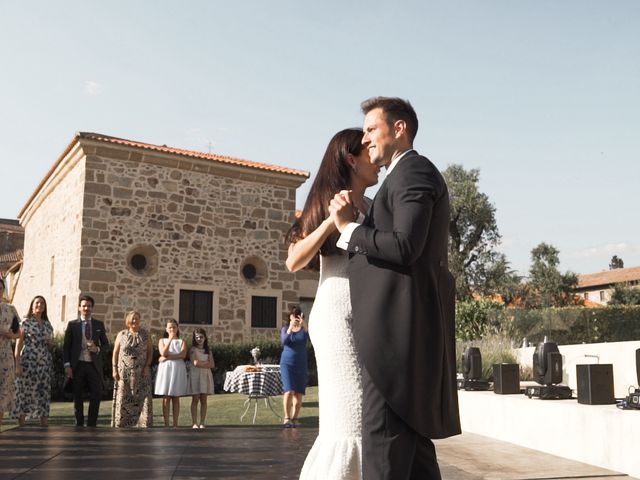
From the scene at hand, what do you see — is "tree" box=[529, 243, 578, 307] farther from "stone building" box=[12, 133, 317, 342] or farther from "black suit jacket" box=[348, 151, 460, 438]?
"black suit jacket" box=[348, 151, 460, 438]

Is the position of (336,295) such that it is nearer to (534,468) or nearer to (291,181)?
(534,468)

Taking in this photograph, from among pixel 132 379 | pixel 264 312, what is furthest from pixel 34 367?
pixel 264 312

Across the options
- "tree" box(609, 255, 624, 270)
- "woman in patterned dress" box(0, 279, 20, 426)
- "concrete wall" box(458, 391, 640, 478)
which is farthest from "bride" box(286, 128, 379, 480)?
"tree" box(609, 255, 624, 270)

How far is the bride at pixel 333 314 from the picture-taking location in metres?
2.10

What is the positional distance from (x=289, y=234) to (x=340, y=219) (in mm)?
386

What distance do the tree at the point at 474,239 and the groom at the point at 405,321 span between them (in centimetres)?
3206

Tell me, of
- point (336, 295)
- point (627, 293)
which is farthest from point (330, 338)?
point (627, 293)

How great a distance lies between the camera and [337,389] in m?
2.15

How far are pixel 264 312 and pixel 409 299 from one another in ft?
58.7

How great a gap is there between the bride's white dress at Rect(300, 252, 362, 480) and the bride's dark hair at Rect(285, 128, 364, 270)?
237mm

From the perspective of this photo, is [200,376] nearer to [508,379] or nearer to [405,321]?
[508,379]

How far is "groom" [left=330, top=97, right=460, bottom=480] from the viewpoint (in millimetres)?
1808

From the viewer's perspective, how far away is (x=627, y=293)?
1709 inches

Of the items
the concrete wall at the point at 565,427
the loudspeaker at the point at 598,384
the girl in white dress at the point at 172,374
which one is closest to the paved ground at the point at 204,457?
the concrete wall at the point at 565,427
